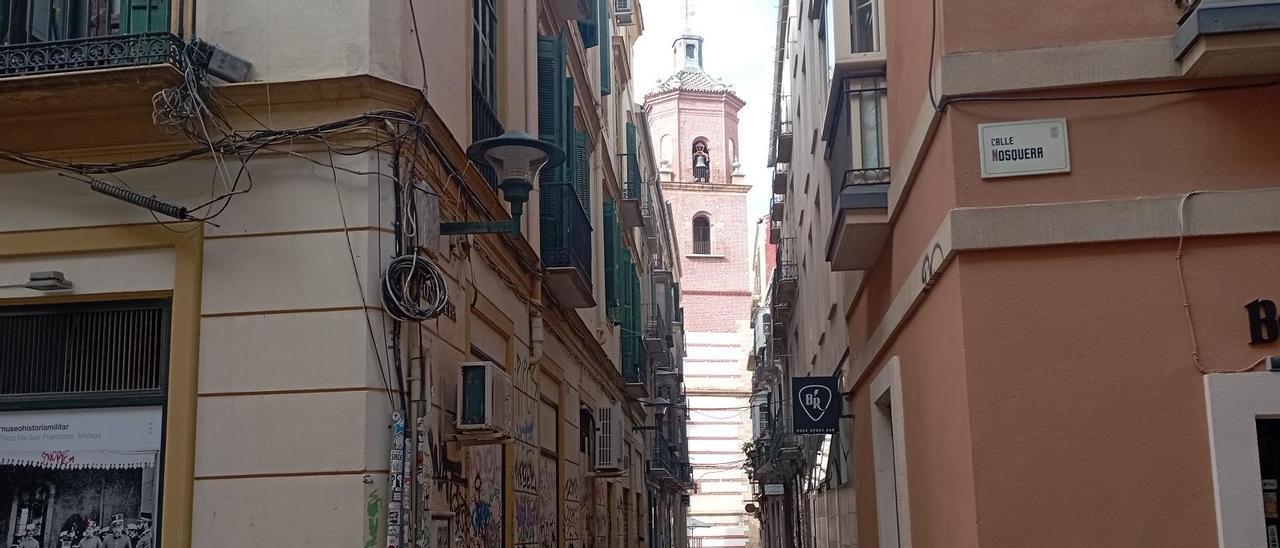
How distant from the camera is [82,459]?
7.07 m

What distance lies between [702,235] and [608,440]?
43.2 metres

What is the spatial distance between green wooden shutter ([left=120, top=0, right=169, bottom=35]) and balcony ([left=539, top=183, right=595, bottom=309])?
219 inches

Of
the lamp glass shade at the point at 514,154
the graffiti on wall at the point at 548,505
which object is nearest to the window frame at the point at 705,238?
the graffiti on wall at the point at 548,505

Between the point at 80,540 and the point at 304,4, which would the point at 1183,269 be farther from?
the point at 80,540

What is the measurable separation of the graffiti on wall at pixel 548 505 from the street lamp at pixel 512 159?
472 centimetres

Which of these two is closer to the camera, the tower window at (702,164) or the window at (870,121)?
the window at (870,121)

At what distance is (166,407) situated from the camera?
696 cm

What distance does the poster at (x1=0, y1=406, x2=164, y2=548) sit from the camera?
274 inches

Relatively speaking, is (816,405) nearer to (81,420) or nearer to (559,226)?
(559,226)

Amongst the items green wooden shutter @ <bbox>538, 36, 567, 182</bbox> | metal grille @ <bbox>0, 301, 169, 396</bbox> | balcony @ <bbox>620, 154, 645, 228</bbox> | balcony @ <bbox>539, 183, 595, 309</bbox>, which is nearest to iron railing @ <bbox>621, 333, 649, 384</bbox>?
balcony @ <bbox>620, 154, 645, 228</bbox>

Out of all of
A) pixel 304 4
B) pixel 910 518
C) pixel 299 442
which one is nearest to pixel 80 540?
pixel 299 442

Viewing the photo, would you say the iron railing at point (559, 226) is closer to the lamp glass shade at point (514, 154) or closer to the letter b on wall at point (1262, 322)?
the lamp glass shade at point (514, 154)

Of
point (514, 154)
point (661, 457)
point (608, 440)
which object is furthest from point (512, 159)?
point (661, 457)

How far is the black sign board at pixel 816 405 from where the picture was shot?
13047mm
